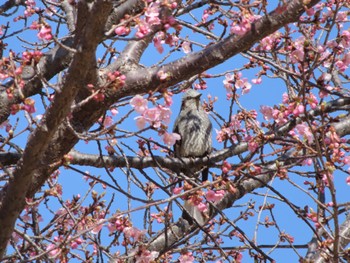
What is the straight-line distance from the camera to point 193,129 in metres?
6.30

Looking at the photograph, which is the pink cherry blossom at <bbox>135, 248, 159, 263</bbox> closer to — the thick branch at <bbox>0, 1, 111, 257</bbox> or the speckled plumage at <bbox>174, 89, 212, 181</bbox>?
the thick branch at <bbox>0, 1, 111, 257</bbox>

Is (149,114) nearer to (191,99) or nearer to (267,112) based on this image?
(267,112)

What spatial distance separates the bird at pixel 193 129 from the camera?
6238mm

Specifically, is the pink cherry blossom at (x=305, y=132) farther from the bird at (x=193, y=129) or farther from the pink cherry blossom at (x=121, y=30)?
the bird at (x=193, y=129)

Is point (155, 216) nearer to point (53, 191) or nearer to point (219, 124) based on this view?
point (219, 124)

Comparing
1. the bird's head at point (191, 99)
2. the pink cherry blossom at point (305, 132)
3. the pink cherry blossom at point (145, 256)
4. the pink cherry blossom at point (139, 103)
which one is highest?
the bird's head at point (191, 99)

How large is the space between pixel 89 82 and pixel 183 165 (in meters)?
1.39

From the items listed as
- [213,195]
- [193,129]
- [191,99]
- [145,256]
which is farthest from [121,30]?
[191,99]

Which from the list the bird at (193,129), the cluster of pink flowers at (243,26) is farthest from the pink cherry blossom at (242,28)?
the bird at (193,129)

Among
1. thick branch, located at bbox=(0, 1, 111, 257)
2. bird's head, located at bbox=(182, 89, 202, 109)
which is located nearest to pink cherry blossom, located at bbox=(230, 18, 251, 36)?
thick branch, located at bbox=(0, 1, 111, 257)

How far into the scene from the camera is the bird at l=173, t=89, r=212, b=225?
6.24 meters

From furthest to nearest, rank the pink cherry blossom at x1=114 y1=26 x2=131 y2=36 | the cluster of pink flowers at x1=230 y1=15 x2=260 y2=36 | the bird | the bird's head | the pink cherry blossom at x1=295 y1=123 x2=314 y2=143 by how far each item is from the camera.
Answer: the bird's head < the bird < the pink cherry blossom at x1=295 y1=123 x2=314 y2=143 < the cluster of pink flowers at x1=230 y1=15 x2=260 y2=36 < the pink cherry blossom at x1=114 y1=26 x2=131 y2=36

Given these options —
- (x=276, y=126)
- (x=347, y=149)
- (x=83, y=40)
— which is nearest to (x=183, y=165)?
(x=276, y=126)

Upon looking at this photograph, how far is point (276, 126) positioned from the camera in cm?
418
